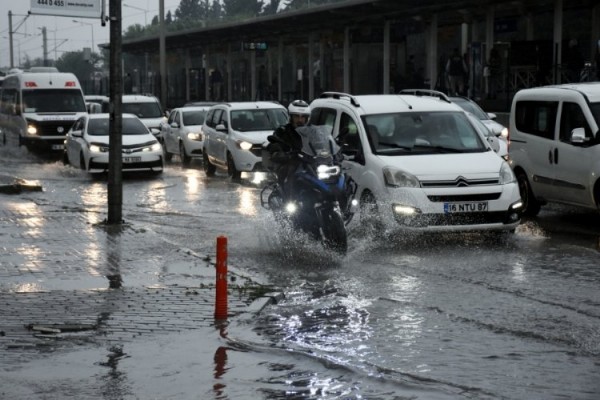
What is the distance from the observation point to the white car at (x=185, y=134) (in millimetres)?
30266

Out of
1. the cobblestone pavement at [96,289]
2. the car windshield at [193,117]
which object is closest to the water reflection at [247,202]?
the cobblestone pavement at [96,289]

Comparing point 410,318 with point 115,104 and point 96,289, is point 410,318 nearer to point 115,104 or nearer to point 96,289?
point 96,289

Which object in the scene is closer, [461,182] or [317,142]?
[317,142]

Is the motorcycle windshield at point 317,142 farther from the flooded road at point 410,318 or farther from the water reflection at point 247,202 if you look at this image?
the water reflection at point 247,202

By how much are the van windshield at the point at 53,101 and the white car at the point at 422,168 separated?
22.2 meters

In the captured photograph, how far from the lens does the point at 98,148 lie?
26.3 meters

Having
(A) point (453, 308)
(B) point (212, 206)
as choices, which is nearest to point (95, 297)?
(A) point (453, 308)

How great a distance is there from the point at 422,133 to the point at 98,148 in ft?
43.1

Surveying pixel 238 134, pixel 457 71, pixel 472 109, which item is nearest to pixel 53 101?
pixel 457 71

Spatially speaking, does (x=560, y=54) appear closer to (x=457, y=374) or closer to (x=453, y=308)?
(x=453, y=308)

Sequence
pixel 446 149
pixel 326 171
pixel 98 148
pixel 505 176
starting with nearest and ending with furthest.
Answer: pixel 326 171
pixel 505 176
pixel 446 149
pixel 98 148

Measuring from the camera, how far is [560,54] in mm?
34750

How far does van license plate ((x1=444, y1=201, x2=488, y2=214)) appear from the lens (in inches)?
524

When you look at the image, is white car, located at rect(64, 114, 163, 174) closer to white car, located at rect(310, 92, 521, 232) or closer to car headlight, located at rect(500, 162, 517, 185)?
white car, located at rect(310, 92, 521, 232)
